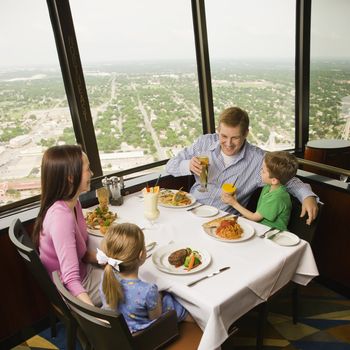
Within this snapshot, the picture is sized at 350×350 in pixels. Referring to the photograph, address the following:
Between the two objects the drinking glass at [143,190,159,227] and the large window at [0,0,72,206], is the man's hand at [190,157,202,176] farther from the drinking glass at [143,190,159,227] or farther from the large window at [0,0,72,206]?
the large window at [0,0,72,206]

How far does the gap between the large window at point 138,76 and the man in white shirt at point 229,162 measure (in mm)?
736

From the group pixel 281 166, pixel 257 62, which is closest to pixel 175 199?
pixel 281 166

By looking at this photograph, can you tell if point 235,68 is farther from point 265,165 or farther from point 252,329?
point 252,329

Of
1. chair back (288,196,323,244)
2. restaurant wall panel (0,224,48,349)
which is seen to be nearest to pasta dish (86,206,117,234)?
restaurant wall panel (0,224,48,349)

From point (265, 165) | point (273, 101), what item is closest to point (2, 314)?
point (265, 165)

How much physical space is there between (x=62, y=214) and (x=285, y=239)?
110 cm

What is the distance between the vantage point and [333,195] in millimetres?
2232

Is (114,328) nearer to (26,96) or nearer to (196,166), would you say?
(196,166)

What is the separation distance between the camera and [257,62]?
3.67 m

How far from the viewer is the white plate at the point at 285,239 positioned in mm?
1615

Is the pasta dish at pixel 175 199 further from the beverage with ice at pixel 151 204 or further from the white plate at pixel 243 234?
the white plate at pixel 243 234

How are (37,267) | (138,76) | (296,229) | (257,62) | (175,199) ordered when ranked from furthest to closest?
(257,62)
(138,76)
(175,199)
(296,229)
(37,267)

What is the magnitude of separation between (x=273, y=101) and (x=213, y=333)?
3.13 metres

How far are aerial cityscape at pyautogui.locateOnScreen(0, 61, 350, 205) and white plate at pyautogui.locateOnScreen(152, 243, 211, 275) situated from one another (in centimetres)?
136
